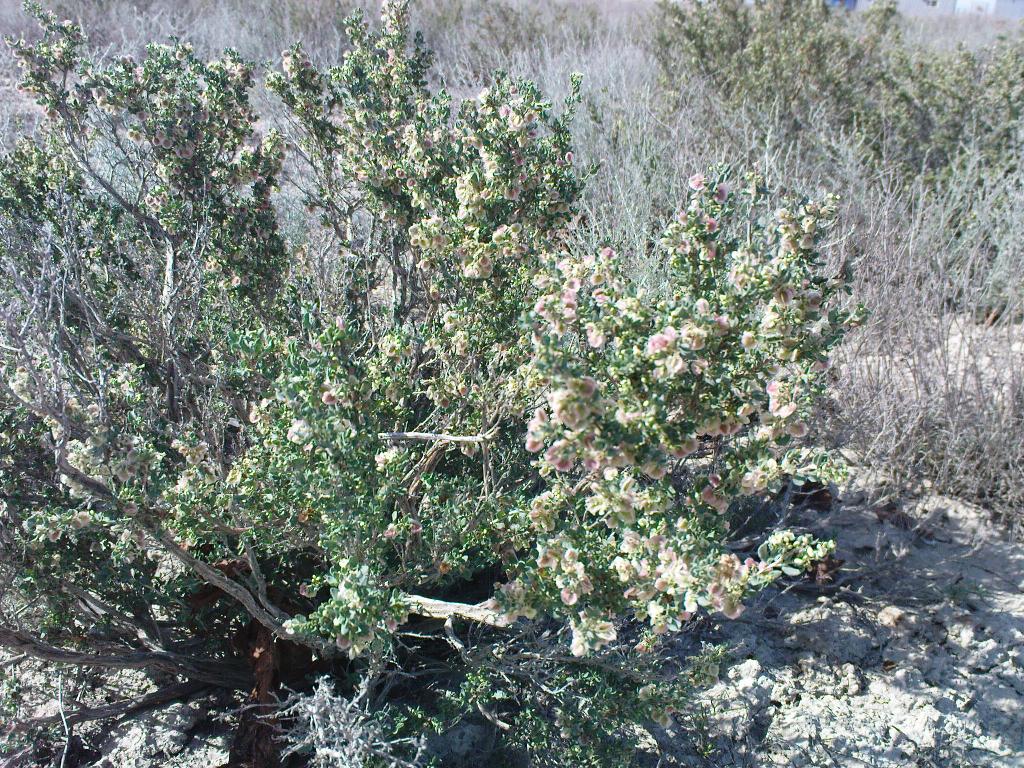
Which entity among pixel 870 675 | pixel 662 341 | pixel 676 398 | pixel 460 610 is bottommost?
pixel 870 675

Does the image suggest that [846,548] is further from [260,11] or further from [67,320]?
[260,11]

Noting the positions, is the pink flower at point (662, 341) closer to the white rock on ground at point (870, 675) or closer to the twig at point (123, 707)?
the white rock on ground at point (870, 675)

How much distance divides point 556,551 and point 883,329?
2.42 metres

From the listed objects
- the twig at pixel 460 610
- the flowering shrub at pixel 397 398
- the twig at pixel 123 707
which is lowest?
the twig at pixel 123 707

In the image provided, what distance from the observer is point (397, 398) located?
2.12 meters

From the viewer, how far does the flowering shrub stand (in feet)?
5.52

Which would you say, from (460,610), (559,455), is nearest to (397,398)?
(460,610)

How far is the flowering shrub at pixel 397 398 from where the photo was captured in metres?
1.68

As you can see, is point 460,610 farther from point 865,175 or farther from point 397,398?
point 865,175

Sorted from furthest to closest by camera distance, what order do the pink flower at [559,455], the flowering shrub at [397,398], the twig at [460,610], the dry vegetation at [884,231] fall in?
the dry vegetation at [884,231] → the twig at [460,610] → the flowering shrub at [397,398] → the pink flower at [559,455]

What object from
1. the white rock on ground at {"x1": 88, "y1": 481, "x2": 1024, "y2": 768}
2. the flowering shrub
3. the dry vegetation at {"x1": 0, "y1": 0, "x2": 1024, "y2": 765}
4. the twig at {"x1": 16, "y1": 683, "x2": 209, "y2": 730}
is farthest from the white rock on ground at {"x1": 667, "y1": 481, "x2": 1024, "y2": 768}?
the twig at {"x1": 16, "y1": 683, "x2": 209, "y2": 730}

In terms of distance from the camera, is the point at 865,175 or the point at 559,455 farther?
the point at 865,175

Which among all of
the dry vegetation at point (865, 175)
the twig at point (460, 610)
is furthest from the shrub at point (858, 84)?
the twig at point (460, 610)

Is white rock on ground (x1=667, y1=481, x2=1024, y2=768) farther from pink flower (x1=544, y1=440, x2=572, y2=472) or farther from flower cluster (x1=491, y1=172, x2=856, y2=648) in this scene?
pink flower (x1=544, y1=440, x2=572, y2=472)
